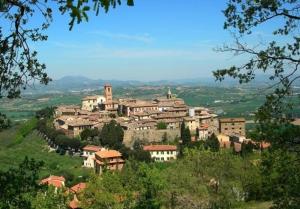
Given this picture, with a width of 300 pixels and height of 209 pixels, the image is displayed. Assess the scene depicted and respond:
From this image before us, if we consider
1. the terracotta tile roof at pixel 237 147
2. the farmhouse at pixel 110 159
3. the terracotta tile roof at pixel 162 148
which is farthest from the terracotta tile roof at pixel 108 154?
the terracotta tile roof at pixel 237 147

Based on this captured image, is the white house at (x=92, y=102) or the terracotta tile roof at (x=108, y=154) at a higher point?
the white house at (x=92, y=102)

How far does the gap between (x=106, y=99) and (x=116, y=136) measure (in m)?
34.9

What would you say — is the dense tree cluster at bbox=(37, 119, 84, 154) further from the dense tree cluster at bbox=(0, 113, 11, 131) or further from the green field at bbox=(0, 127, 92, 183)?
the dense tree cluster at bbox=(0, 113, 11, 131)

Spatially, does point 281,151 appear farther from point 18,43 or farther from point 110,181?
point 110,181

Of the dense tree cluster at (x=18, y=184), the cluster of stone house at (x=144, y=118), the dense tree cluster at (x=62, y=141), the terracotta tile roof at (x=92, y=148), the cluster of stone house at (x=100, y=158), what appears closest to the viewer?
the dense tree cluster at (x=18, y=184)

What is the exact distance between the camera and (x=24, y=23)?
7754 millimetres

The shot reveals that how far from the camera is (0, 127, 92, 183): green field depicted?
59656 mm

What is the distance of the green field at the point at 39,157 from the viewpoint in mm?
59656

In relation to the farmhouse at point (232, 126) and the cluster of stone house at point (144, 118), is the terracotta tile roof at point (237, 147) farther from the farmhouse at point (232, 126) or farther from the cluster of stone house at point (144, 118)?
the farmhouse at point (232, 126)

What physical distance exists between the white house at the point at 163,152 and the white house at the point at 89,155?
23.2 feet

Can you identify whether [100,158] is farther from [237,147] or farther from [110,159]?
[237,147]

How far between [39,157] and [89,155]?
8.95 metres

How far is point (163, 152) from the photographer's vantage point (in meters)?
63.2

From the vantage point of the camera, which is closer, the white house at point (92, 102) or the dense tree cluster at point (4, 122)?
the dense tree cluster at point (4, 122)
